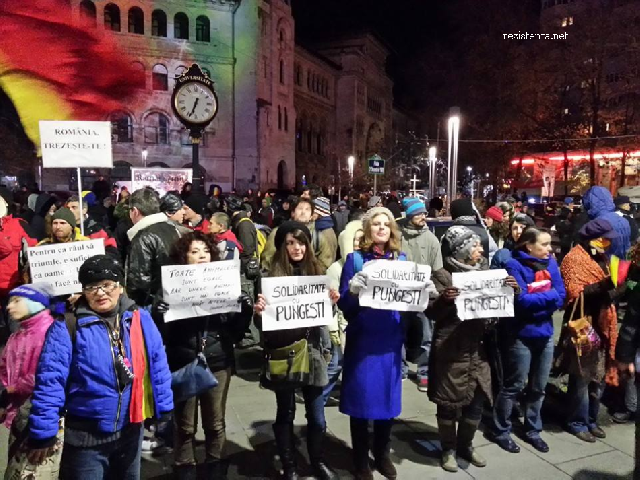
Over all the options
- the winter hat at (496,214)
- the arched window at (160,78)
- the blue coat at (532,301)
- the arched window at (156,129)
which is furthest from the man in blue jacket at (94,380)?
the arched window at (160,78)

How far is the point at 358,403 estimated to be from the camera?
13.0 feet

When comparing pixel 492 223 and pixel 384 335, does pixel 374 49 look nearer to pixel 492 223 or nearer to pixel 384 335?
pixel 492 223

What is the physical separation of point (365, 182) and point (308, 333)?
46569mm

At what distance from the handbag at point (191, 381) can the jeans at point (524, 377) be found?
259 centimetres

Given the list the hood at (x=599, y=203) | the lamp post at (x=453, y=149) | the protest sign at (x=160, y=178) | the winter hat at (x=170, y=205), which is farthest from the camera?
the protest sign at (x=160, y=178)

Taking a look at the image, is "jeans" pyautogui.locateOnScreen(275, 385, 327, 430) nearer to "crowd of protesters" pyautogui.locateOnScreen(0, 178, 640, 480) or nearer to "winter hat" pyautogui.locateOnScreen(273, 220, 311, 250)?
"crowd of protesters" pyautogui.locateOnScreen(0, 178, 640, 480)

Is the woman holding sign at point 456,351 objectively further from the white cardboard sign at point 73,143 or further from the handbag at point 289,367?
the white cardboard sign at point 73,143

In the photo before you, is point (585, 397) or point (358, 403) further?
point (585, 397)

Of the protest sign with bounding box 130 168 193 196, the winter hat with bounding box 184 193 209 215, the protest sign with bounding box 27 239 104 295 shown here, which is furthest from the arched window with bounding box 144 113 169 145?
the protest sign with bounding box 27 239 104 295

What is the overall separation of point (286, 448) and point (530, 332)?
2.28m

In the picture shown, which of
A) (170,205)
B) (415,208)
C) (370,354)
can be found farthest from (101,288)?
(415,208)

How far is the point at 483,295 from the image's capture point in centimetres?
412

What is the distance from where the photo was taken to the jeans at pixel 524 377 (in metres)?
4.60

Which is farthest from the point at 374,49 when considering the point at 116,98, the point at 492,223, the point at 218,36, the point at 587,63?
the point at 492,223
